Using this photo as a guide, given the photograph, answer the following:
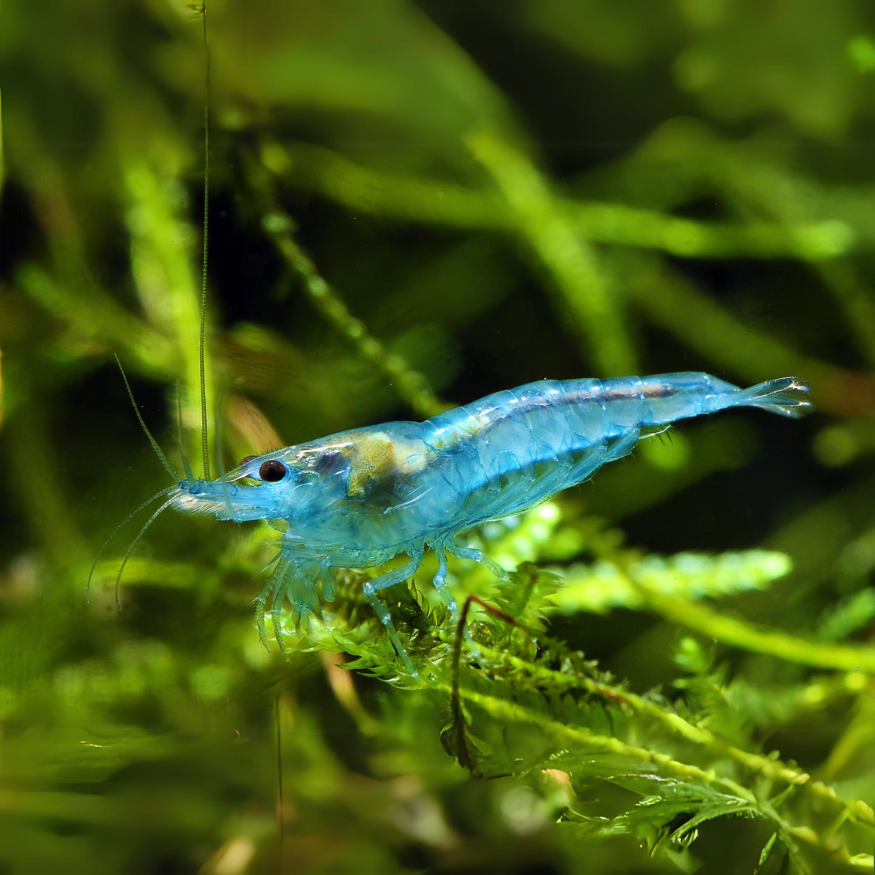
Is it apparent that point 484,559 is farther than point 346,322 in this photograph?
No

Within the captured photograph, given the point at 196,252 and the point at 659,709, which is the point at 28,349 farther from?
the point at 659,709

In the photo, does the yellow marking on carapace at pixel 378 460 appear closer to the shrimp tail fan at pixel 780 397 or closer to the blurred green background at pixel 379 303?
the blurred green background at pixel 379 303

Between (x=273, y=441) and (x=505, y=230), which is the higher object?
(x=505, y=230)

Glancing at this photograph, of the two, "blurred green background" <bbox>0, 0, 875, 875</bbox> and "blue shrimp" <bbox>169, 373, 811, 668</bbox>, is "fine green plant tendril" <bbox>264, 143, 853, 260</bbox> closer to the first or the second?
"blurred green background" <bbox>0, 0, 875, 875</bbox>

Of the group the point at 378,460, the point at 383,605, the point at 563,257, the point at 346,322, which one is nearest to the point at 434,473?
the point at 378,460

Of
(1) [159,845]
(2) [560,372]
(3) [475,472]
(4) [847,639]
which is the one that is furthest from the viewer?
(4) [847,639]

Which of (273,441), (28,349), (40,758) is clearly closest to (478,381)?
(273,441)

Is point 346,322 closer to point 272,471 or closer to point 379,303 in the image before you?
point 379,303
